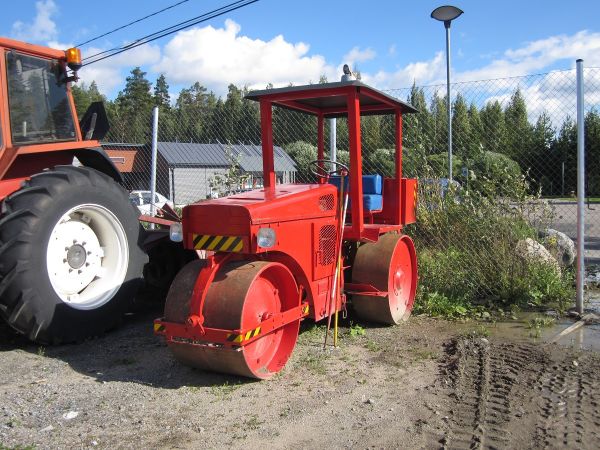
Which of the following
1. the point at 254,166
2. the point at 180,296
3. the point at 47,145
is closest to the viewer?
the point at 180,296

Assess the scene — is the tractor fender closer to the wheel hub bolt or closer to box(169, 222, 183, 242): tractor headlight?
the wheel hub bolt

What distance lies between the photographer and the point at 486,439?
10.7 ft

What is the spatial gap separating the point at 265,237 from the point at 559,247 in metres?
5.06

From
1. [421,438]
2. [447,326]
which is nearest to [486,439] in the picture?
[421,438]

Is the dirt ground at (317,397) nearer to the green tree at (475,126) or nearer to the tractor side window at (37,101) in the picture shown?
the tractor side window at (37,101)

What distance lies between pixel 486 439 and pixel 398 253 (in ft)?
8.87

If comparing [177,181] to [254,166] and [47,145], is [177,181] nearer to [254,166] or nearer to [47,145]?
[254,166]

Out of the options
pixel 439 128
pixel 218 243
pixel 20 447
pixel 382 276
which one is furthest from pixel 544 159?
pixel 20 447

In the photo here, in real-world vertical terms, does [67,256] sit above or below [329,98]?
below

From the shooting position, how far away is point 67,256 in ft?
16.5

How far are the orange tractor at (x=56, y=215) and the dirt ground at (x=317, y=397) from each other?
1.29 ft

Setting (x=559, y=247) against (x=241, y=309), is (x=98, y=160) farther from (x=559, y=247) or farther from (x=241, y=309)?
(x=559, y=247)

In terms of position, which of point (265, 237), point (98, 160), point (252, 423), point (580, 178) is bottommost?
point (252, 423)

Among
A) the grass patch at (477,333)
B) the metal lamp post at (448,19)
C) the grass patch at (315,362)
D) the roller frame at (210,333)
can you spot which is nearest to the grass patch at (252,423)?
the roller frame at (210,333)
